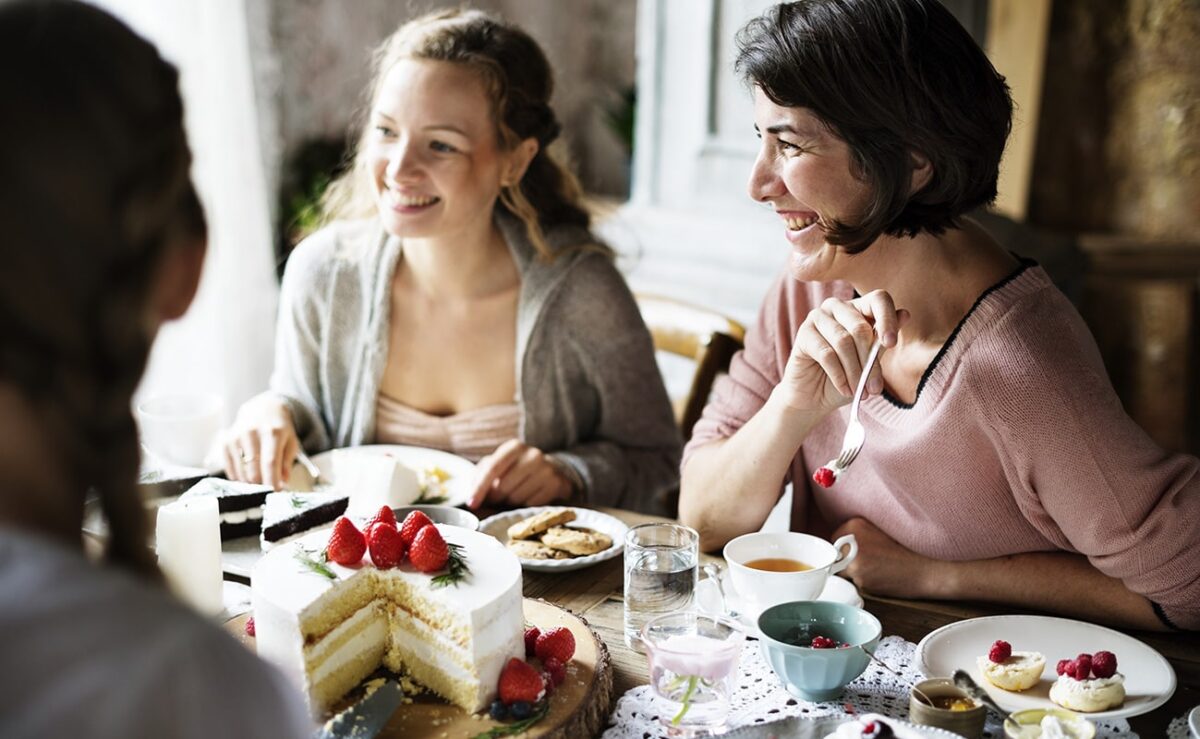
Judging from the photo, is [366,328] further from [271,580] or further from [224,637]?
[224,637]

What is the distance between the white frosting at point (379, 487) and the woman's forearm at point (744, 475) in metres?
Result: 0.48

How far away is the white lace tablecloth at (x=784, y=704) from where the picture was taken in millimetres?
1389

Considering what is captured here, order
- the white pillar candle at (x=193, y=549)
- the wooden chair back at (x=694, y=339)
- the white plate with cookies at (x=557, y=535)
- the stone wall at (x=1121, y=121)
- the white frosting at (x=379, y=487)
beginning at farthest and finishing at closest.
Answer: the stone wall at (x=1121, y=121) < the wooden chair back at (x=694, y=339) < the white frosting at (x=379, y=487) < the white plate with cookies at (x=557, y=535) < the white pillar candle at (x=193, y=549)

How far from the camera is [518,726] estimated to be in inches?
54.4

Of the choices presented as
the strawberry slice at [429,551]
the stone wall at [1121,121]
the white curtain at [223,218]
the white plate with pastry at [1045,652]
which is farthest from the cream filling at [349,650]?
the stone wall at [1121,121]

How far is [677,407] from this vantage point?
2.84 m

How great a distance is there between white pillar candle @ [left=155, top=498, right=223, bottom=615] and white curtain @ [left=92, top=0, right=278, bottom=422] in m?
2.12

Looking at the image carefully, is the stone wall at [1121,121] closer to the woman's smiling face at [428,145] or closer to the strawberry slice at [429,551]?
the woman's smiling face at [428,145]

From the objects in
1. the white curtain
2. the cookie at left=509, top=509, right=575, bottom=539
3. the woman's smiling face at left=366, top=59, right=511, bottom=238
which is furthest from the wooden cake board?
the white curtain

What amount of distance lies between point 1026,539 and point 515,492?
2.90ft

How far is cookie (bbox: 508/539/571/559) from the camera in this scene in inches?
72.0

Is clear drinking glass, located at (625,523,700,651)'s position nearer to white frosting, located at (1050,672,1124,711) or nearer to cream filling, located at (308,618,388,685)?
cream filling, located at (308,618,388,685)

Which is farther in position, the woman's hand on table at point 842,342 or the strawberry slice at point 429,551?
the woman's hand on table at point 842,342

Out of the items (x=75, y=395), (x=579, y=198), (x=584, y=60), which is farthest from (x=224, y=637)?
(x=584, y=60)
